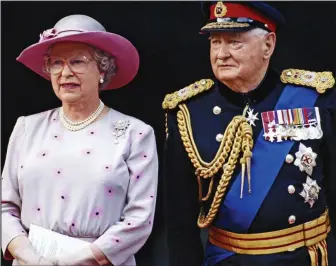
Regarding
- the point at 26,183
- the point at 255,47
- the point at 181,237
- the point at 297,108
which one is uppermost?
the point at 255,47

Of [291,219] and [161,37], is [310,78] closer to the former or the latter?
[291,219]

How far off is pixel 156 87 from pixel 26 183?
0.66 meters

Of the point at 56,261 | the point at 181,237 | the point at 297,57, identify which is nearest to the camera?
the point at 56,261

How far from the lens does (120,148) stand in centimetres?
244

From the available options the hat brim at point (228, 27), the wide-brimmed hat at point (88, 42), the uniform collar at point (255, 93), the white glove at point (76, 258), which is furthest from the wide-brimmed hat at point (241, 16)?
the white glove at point (76, 258)

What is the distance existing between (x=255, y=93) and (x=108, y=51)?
1.55 feet

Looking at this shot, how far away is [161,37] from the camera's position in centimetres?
282

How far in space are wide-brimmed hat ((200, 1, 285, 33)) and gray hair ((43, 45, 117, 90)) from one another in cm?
30

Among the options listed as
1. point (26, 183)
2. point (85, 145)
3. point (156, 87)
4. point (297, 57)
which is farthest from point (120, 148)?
point (297, 57)

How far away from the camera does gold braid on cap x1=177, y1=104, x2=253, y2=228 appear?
2471mm

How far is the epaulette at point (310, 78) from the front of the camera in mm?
2510

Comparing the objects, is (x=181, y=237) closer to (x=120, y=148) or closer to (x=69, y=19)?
(x=120, y=148)

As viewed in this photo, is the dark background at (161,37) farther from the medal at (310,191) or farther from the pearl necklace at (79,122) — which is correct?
the medal at (310,191)

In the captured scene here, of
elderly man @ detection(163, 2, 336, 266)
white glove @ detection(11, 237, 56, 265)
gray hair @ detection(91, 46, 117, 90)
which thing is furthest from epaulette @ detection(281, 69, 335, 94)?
white glove @ detection(11, 237, 56, 265)
